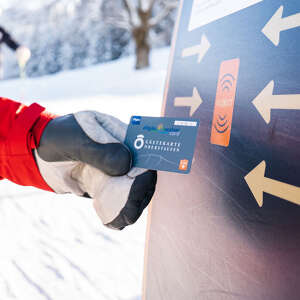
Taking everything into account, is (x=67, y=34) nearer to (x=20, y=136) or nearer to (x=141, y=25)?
(x=141, y=25)

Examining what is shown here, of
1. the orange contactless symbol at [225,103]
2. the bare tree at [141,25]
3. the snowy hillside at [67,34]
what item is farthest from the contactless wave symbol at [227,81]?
the snowy hillside at [67,34]

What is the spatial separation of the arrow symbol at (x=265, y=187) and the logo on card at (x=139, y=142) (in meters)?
0.20

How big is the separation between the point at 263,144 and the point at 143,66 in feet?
21.1

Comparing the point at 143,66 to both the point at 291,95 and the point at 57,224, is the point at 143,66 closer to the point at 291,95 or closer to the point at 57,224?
the point at 57,224

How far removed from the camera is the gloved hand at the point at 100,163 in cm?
63

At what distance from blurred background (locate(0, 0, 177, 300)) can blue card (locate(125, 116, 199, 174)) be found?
0.63 m

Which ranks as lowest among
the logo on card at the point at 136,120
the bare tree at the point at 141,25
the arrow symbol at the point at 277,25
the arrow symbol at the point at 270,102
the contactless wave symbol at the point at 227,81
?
the logo on card at the point at 136,120

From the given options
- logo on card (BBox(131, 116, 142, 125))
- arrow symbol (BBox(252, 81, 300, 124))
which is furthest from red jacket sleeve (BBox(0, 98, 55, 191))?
arrow symbol (BBox(252, 81, 300, 124))

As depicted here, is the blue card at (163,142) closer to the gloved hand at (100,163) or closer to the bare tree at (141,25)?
the gloved hand at (100,163)

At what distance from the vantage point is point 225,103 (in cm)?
67

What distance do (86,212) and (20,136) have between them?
1.01 m

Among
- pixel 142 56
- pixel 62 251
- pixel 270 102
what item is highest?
pixel 142 56

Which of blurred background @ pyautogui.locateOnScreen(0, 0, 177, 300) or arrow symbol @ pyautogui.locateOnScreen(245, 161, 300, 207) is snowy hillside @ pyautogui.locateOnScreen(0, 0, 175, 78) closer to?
blurred background @ pyautogui.locateOnScreen(0, 0, 177, 300)

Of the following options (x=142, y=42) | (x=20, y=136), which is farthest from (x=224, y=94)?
(x=142, y=42)
